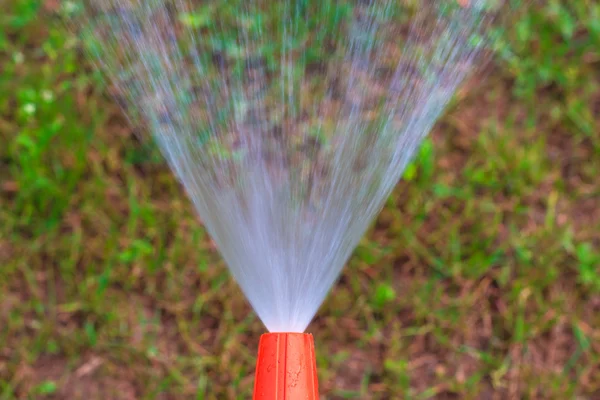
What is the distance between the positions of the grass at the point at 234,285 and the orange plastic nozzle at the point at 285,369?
887 millimetres

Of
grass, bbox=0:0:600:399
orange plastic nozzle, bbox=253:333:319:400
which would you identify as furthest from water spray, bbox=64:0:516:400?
grass, bbox=0:0:600:399

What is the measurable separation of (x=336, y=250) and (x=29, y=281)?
113cm

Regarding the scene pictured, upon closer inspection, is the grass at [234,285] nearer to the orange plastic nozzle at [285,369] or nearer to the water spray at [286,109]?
the water spray at [286,109]

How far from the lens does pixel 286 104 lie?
228cm

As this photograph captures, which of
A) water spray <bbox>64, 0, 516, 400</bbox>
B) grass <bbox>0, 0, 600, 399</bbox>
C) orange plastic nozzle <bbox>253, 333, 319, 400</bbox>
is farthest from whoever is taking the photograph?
grass <bbox>0, 0, 600, 399</bbox>

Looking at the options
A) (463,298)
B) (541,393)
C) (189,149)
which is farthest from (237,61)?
(541,393)

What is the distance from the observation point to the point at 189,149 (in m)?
1.48

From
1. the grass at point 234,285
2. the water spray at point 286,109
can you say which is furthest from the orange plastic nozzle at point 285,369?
the grass at point 234,285

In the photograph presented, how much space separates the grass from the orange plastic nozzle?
34.9 inches

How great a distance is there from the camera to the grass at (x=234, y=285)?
2033 millimetres

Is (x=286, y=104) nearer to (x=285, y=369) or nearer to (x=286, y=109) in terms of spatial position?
(x=286, y=109)

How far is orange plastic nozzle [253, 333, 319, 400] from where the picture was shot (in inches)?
44.0

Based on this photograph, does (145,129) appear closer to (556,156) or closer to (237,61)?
(237,61)

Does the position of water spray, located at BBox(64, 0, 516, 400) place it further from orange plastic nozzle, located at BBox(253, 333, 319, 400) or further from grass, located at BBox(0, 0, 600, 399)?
grass, located at BBox(0, 0, 600, 399)
